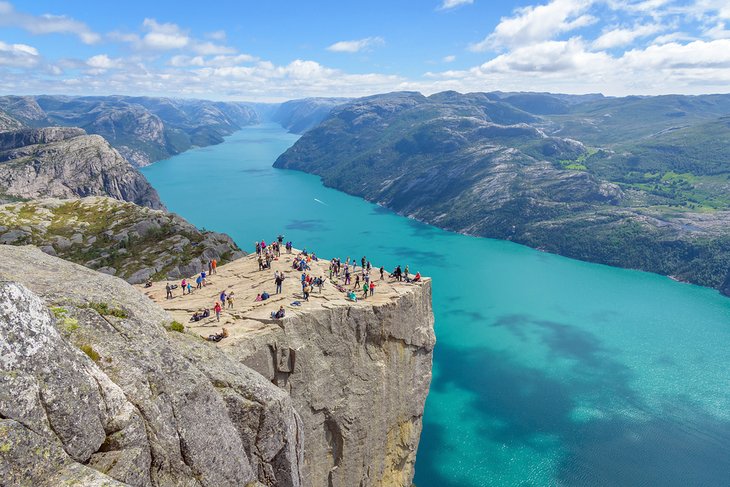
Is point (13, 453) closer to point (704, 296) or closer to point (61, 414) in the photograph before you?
point (61, 414)

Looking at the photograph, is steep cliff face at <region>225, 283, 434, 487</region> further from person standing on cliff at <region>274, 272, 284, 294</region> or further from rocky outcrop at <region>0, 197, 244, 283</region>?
rocky outcrop at <region>0, 197, 244, 283</region>

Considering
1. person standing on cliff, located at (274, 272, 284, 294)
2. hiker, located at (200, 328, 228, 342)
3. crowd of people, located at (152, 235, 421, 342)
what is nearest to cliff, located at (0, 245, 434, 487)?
hiker, located at (200, 328, 228, 342)

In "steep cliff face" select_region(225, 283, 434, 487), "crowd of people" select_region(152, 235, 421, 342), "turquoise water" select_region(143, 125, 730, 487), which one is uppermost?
"crowd of people" select_region(152, 235, 421, 342)

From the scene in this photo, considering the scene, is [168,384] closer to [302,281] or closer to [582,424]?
[302,281]

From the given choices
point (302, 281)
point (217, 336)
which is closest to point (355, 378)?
point (302, 281)

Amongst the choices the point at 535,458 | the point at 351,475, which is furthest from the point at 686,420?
the point at 351,475
